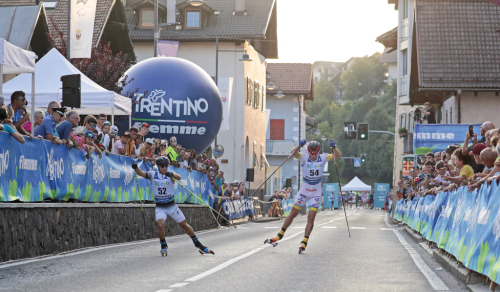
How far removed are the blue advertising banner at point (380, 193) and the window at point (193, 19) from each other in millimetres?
43378

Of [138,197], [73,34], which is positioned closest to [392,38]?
[73,34]

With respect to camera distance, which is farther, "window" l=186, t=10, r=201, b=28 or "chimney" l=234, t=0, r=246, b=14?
"chimney" l=234, t=0, r=246, b=14

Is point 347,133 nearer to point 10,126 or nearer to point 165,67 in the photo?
point 165,67

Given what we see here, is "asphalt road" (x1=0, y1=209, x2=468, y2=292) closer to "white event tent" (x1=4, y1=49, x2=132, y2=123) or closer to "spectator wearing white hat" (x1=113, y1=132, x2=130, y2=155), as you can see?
"spectator wearing white hat" (x1=113, y1=132, x2=130, y2=155)

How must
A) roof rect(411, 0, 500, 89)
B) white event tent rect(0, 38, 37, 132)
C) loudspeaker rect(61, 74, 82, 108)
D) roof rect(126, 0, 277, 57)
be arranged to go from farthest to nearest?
roof rect(126, 0, 277, 57), roof rect(411, 0, 500, 89), loudspeaker rect(61, 74, 82, 108), white event tent rect(0, 38, 37, 132)

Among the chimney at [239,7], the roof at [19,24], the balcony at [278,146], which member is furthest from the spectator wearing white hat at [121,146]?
the balcony at [278,146]

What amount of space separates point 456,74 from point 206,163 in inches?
540

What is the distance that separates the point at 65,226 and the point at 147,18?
114 ft

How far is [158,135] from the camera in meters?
25.8

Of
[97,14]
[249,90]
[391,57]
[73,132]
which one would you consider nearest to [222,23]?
[249,90]

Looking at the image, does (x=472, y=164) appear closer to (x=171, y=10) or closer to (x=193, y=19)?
(x=171, y=10)

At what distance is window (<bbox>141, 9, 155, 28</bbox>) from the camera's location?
47000mm

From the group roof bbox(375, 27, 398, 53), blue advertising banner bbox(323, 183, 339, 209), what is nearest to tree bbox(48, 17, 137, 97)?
roof bbox(375, 27, 398, 53)

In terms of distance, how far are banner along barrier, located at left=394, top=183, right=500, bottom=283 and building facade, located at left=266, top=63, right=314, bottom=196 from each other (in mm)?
55407
